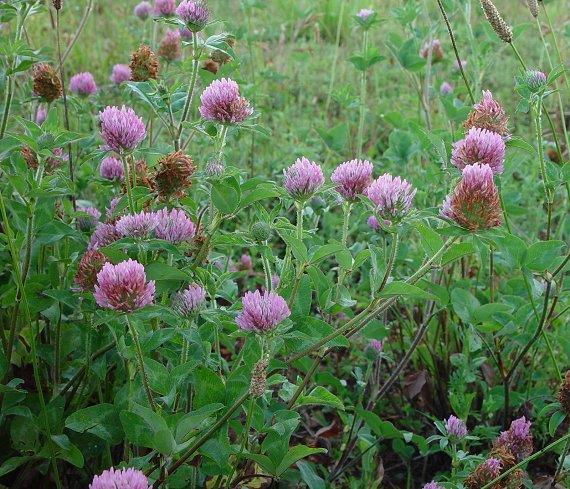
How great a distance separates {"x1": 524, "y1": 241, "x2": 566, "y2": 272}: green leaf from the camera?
4.37 feet

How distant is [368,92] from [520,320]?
9.28 feet

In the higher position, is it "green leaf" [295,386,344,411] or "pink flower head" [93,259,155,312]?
"pink flower head" [93,259,155,312]

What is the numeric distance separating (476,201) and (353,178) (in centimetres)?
25

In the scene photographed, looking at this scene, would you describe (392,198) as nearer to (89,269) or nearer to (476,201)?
(476,201)

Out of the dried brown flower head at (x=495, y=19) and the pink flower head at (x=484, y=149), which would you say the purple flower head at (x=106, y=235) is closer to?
the pink flower head at (x=484, y=149)

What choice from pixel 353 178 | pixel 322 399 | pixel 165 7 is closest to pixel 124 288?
pixel 322 399

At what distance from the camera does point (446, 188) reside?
170cm

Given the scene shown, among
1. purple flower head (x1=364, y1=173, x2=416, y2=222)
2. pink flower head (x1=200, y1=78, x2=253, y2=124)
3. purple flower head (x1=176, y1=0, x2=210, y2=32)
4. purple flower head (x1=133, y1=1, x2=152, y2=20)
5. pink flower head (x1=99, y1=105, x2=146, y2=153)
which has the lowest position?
purple flower head (x1=133, y1=1, x2=152, y2=20)

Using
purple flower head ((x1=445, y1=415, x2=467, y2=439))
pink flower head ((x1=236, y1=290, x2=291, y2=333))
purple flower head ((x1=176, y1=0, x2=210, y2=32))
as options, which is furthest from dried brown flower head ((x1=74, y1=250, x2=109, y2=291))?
purple flower head ((x1=445, y1=415, x2=467, y2=439))

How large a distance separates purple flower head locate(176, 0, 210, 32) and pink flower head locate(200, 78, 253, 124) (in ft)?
0.73

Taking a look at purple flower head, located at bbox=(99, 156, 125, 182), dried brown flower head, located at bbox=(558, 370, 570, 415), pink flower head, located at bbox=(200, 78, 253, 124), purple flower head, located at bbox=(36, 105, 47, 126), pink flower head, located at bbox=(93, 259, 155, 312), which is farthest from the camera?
purple flower head, located at bbox=(36, 105, 47, 126)

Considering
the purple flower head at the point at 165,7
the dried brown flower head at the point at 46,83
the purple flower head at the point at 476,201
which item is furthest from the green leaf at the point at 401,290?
the purple flower head at the point at 165,7

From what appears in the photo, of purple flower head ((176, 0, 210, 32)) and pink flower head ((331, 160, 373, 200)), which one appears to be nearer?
pink flower head ((331, 160, 373, 200))

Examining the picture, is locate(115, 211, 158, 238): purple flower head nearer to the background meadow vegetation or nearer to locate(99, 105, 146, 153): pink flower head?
the background meadow vegetation
